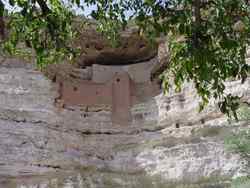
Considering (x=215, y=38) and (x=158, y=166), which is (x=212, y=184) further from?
(x=215, y=38)

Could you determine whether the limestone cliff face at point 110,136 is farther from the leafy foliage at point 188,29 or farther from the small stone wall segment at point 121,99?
the leafy foliage at point 188,29

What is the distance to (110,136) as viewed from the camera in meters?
16.1

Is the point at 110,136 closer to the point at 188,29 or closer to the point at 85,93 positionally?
the point at 85,93

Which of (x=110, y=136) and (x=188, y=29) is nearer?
(x=188, y=29)

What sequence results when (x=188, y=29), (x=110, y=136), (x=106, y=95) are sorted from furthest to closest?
(x=106, y=95)
(x=110, y=136)
(x=188, y=29)

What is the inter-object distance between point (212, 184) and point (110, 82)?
19.3ft

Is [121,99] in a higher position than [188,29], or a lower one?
higher

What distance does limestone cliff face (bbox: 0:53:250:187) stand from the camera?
13633 mm

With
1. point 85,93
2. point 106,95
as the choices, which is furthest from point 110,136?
→ point 85,93

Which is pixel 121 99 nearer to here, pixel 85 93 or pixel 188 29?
pixel 85 93

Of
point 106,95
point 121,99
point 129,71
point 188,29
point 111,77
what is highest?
point 129,71

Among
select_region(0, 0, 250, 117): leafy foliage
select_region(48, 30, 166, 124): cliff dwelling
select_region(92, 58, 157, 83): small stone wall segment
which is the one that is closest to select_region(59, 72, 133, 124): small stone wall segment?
select_region(48, 30, 166, 124): cliff dwelling

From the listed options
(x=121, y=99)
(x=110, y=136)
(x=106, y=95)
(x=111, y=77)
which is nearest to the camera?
(x=110, y=136)

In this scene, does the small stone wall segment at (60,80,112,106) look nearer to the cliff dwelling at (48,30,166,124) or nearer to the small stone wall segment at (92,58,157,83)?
the cliff dwelling at (48,30,166,124)
